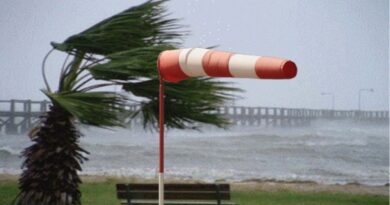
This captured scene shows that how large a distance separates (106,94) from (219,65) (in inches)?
72.3

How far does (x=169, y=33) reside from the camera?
553cm

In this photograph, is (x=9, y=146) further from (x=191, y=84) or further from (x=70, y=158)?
(x=191, y=84)

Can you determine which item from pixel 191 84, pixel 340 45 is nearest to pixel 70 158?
pixel 191 84

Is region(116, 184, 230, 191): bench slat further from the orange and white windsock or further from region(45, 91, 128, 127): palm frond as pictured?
the orange and white windsock

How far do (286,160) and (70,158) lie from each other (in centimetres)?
243

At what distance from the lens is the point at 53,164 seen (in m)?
5.40

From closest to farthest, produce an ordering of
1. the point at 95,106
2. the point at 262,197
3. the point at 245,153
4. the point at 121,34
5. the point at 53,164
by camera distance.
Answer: the point at 95,106 < the point at 121,34 < the point at 53,164 < the point at 245,153 < the point at 262,197

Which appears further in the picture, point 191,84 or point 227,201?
point 227,201

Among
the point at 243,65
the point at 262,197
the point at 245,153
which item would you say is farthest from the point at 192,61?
the point at 262,197

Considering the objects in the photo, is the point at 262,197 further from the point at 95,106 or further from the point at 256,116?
the point at 95,106

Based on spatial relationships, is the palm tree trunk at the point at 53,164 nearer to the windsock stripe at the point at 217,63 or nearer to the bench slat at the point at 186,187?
the bench slat at the point at 186,187

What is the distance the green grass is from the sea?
15 centimetres

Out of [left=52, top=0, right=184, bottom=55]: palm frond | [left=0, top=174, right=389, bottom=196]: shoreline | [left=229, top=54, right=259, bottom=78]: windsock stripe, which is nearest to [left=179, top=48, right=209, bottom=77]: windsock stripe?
[left=229, top=54, right=259, bottom=78]: windsock stripe

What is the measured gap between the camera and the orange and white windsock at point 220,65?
301 centimetres
